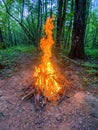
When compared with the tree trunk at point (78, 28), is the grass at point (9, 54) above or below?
below

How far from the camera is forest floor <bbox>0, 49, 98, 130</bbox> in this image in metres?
4.00

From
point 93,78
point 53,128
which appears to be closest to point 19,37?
point 93,78

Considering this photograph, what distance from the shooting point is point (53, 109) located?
14.8ft

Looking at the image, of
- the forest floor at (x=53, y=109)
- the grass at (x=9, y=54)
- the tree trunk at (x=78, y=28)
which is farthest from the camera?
the grass at (x=9, y=54)

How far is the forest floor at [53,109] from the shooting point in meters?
4.00

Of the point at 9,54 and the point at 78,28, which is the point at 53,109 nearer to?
the point at 78,28

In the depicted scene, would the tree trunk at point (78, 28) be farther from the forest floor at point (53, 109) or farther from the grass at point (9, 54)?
the grass at point (9, 54)

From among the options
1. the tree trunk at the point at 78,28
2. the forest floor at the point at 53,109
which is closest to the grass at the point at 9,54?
the forest floor at the point at 53,109

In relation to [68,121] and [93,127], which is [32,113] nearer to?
[68,121]

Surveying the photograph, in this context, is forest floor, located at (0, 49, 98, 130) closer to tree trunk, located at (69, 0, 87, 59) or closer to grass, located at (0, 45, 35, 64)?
tree trunk, located at (69, 0, 87, 59)

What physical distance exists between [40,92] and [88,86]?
Answer: 6.59 feet

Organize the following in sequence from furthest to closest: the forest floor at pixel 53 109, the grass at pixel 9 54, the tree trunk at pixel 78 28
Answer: the grass at pixel 9 54 → the tree trunk at pixel 78 28 → the forest floor at pixel 53 109

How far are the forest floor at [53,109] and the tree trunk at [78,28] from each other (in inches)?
113

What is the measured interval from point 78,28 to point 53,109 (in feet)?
19.2
